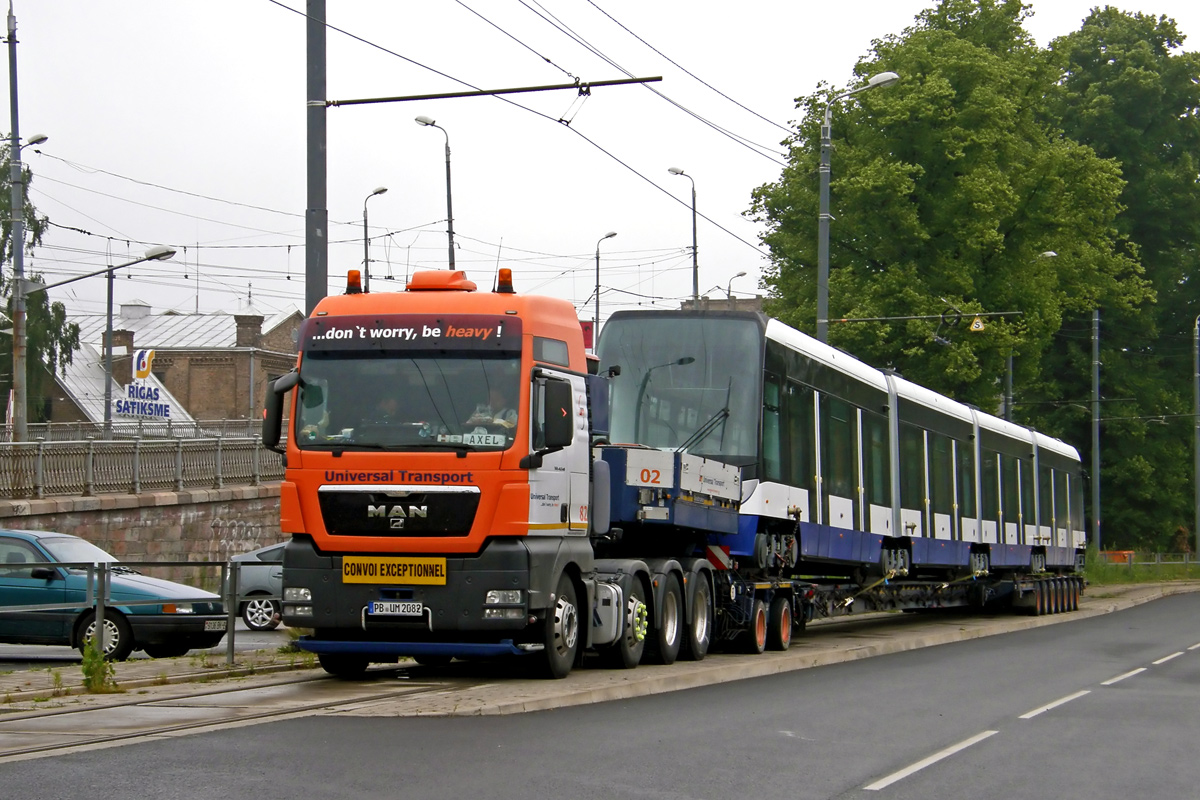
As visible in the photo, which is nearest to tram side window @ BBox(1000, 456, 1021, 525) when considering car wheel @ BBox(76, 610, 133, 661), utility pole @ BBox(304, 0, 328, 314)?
car wheel @ BBox(76, 610, 133, 661)

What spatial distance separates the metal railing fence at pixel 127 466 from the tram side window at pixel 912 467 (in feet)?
43.8

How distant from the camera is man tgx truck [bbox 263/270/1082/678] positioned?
12.6m

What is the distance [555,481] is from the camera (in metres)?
13.2

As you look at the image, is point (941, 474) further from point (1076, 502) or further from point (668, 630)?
point (1076, 502)

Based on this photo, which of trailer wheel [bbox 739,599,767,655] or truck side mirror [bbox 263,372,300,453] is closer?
truck side mirror [bbox 263,372,300,453]

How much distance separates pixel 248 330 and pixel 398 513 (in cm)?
7080

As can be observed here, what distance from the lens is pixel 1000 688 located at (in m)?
14.7

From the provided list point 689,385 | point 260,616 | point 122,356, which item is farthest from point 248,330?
point 689,385

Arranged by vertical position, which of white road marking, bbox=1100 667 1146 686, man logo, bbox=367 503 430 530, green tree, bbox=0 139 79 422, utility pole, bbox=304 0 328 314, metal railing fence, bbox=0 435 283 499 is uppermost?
green tree, bbox=0 139 79 422

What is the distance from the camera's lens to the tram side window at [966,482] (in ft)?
91.9

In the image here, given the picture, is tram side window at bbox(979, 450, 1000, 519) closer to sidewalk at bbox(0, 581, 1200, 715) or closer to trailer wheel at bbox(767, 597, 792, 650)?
sidewalk at bbox(0, 581, 1200, 715)

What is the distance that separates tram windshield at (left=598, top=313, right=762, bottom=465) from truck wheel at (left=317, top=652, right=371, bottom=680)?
4906 mm

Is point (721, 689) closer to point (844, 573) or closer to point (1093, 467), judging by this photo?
point (844, 573)

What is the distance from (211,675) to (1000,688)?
722cm
